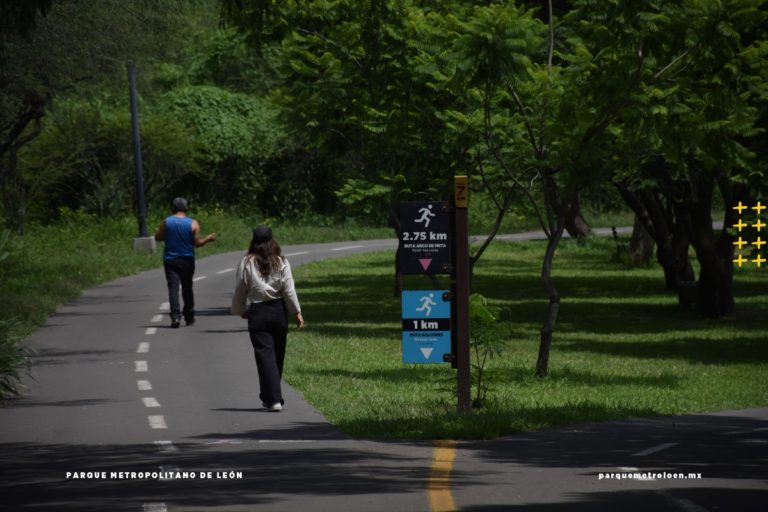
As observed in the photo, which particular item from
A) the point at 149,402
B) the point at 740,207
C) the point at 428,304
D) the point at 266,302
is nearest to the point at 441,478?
the point at 428,304

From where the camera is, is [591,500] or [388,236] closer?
[591,500]

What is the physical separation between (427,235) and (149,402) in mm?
3448

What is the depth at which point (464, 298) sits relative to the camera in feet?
46.1

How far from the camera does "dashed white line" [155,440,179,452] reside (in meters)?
12.1

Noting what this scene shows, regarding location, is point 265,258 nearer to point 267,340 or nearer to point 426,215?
point 267,340

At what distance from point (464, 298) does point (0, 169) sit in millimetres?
29546

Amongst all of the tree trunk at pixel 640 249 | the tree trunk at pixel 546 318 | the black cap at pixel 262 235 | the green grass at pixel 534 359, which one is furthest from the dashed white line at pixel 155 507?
the tree trunk at pixel 640 249

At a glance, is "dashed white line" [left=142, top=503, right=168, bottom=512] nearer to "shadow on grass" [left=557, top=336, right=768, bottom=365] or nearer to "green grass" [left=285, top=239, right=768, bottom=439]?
"green grass" [left=285, top=239, right=768, bottom=439]

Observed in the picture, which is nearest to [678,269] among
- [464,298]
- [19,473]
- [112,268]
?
[112,268]

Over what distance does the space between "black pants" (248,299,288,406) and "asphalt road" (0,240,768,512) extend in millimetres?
245

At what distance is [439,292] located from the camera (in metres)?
14.2

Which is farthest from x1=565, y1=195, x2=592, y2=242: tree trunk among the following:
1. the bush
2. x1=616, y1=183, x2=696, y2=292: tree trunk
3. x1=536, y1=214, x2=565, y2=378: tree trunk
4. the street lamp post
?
the bush

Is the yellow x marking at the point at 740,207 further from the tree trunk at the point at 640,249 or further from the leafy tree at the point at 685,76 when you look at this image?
the tree trunk at the point at 640,249

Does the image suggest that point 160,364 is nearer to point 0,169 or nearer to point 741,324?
point 741,324
